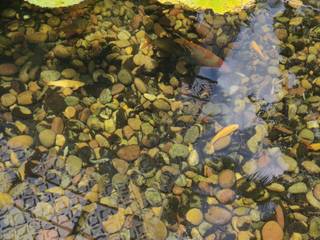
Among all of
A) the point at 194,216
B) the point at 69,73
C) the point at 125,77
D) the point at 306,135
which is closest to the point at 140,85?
the point at 125,77

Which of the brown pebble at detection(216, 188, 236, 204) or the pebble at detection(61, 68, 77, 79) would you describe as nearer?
the brown pebble at detection(216, 188, 236, 204)

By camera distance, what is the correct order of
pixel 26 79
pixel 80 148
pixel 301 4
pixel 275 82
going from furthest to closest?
pixel 301 4 → pixel 275 82 → pixel 26 79 → pixel 80 148

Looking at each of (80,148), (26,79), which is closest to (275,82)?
(80,148)

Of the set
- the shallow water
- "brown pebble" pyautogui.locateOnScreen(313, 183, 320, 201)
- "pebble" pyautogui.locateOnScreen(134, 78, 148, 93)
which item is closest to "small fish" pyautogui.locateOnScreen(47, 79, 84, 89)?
the shallow water

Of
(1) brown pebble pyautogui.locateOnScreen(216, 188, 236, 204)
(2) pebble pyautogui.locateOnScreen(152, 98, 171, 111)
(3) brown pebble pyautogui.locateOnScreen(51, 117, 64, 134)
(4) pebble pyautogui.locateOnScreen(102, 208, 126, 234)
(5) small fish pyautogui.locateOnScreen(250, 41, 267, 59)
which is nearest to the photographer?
(4) pebble pyautogui.locateOnScreen(102, 208, 126, 234)

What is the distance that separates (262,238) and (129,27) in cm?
123

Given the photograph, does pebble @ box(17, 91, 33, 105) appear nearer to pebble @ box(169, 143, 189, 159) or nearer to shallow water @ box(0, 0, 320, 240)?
shallow water @ box(0, 0, 320, 240)

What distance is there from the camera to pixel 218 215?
74.7 inches

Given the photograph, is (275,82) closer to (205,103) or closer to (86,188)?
(205,103)

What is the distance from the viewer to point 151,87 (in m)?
2.24

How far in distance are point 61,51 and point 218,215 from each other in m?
1.07

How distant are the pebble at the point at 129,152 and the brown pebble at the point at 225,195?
0.38 m

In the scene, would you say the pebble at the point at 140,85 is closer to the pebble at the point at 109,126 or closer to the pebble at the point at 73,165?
the pebble at the point at 109,126

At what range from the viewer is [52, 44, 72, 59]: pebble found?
2.28 metres
